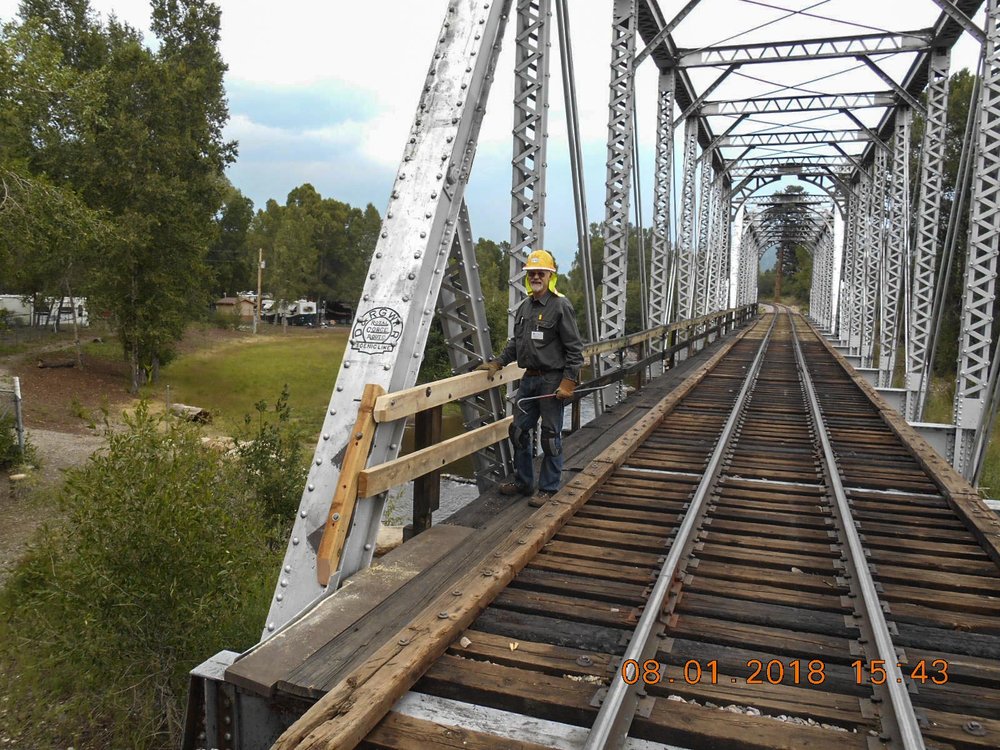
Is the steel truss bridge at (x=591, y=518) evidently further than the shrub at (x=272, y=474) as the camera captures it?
No

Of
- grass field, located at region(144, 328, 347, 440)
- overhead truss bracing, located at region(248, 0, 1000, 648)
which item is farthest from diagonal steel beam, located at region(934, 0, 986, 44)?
grass field, located at region(144, 328, 347, 440)

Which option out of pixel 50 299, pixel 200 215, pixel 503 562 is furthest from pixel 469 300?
pixel 50 299

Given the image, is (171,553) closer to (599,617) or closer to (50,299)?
(599,617)

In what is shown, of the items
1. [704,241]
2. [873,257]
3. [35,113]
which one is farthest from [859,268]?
[35,113]

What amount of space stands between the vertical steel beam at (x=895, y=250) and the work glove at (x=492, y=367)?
16524 mm

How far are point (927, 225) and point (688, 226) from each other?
8.21m

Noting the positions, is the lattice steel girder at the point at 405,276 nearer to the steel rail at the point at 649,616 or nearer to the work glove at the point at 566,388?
the work glove at the point at 566,388


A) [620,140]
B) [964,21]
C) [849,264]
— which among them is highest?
[964,21]

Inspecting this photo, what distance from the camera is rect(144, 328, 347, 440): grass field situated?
1272 inches

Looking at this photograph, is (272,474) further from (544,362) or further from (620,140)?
(620,140)

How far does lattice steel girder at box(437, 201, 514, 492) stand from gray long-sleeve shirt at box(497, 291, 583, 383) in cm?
39

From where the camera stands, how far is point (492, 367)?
570cm

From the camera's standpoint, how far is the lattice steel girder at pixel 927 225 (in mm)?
15844
